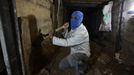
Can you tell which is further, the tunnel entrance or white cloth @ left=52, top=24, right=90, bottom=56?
the tunnel entrance

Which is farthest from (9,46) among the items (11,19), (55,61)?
(55,61)

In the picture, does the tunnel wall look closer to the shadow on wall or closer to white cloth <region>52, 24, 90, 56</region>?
the shadow on wall

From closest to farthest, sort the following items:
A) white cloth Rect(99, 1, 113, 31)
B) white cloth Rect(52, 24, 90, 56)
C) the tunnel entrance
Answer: white cloth Rect(52, 24, 90, 56) < white cloth Rect(99, 1, 113, 31) < the tunnel entrance

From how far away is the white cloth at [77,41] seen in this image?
8.55ft

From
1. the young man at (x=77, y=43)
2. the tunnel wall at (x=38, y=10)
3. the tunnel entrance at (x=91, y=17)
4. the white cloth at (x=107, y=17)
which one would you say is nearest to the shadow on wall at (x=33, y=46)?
the tunnel wall at (x=38, y=10)

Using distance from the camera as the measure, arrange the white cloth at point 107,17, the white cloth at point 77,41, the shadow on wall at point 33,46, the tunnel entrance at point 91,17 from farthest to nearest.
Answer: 1. the tunnel entrance at point 91,17
2. the white cloth at point 107,17
3. the white cloth at point 77,41
4. the shadow on wall at point 33,46

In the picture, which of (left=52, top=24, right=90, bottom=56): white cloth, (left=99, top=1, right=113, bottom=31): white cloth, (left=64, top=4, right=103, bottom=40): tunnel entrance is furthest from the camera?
(left=64, top=4, right=103, bottom=40): tunnel entrance

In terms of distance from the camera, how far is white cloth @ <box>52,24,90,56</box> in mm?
2605

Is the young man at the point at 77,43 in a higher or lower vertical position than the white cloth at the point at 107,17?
lower

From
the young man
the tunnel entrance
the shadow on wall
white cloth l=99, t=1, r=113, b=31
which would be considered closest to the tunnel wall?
the shadow on wall

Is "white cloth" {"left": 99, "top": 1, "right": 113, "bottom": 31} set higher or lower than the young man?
higher

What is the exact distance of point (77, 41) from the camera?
8.68ft

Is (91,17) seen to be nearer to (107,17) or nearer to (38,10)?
(107,17)

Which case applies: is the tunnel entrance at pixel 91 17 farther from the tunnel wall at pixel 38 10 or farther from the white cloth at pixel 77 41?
the white cloth at pixel 77 41
